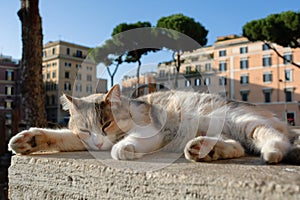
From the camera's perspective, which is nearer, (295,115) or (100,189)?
(100,189)

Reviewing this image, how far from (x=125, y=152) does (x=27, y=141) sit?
52cm

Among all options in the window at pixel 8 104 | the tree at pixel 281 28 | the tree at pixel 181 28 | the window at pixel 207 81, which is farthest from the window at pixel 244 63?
the window at pixel 207 81

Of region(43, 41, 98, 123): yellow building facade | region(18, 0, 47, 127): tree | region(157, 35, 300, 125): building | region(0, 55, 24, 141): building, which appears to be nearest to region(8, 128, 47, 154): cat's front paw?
region(18, 0, 47, 127): tree

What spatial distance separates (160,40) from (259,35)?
1690 centimetres

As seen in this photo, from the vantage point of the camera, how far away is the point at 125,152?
1.23 metres

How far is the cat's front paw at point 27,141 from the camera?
139 cm

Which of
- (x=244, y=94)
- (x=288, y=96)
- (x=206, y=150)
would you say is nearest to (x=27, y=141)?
(x=206, y=150)

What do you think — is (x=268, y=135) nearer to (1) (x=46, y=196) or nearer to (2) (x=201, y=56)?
(2) (x=201, y=56)

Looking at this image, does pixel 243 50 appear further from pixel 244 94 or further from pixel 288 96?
pixel 288 96

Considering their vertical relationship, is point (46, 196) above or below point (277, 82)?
below

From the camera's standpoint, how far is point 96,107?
1.59 m

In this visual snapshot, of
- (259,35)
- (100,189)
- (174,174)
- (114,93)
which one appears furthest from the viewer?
(259,35)

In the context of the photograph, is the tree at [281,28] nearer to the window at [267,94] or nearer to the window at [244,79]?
the window at [267,94]

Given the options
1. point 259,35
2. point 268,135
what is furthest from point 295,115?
point 268,135
